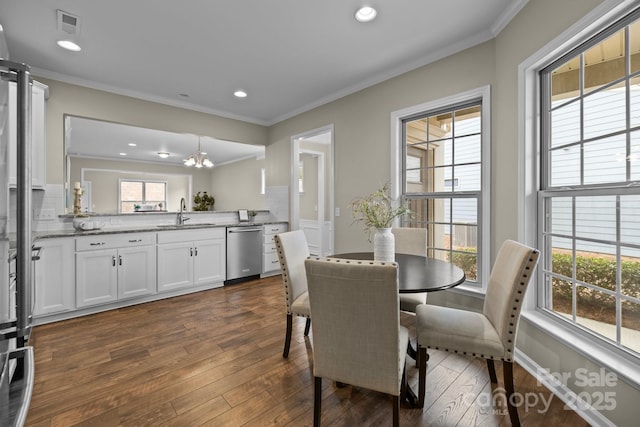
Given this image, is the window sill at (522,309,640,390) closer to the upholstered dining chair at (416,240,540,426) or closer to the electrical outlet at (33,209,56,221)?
the upholstered dining chair at (416,240,540,426)

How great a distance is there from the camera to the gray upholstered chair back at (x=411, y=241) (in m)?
2.70

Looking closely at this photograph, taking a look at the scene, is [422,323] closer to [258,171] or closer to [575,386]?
[575,386]

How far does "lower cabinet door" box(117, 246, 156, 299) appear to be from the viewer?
327cm

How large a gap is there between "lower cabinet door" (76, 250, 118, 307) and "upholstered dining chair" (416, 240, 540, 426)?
3242 mm

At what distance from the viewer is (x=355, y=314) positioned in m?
1.29

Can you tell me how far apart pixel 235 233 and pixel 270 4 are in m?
2.94

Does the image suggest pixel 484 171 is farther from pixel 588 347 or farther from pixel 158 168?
pixel 158 168

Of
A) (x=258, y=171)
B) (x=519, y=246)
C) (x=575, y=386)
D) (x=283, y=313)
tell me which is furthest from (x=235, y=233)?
(x=575, y=386)

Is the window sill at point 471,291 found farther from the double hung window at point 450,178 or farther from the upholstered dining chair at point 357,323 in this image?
the upholstered dining chair at point 357,323

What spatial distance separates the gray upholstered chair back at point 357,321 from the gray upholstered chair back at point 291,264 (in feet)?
2.74

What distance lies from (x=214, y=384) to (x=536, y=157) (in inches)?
108

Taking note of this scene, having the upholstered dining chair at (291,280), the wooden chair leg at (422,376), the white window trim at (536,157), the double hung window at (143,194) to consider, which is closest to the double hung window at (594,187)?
the white window trim at (536,157)

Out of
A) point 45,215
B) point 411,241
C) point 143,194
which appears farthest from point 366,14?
point 143,194

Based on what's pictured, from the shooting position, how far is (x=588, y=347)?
5.33ft
